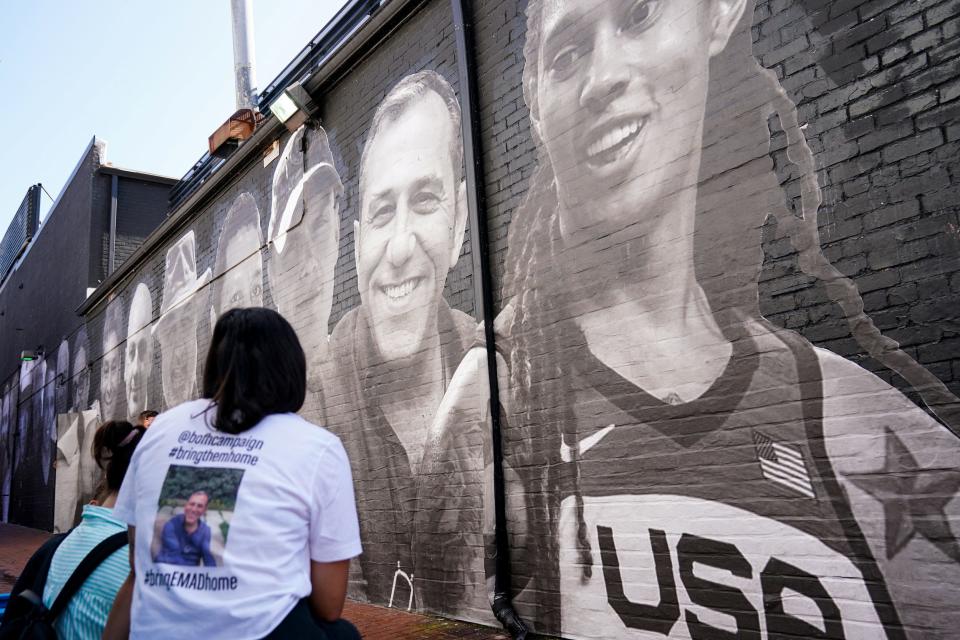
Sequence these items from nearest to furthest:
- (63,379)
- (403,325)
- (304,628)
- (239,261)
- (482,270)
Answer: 1. (304,628)
2. (482,270)
3. (403,325)
4. (239,261)
5. (63,379)

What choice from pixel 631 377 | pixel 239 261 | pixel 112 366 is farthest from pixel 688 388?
pixel 112 366

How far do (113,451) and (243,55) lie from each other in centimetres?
1329

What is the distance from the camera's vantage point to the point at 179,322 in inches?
456

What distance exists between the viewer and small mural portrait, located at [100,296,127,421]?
548 inches

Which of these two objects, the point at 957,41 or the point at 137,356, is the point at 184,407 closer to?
the point at 957,41

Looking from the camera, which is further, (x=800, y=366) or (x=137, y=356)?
(x=137, y=356)

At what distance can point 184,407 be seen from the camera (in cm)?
181

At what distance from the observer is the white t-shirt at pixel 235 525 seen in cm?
156

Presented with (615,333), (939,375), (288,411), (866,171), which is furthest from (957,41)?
(288,411)

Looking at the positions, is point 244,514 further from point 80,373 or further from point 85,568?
point 80,373

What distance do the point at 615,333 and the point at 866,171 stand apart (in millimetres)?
1599

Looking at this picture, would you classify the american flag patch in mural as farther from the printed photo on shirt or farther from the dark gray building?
the dark gray building

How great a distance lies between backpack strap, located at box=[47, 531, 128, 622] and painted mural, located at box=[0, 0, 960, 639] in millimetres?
2809

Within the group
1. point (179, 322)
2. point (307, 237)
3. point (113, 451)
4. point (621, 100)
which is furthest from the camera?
point (179, 322)
